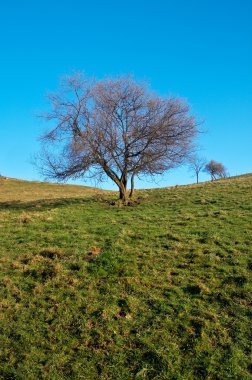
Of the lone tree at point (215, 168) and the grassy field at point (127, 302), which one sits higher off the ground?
the lone tree at point (215, 168)

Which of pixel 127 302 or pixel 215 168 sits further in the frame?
pixel 215 168

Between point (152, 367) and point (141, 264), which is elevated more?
point (141, 264)

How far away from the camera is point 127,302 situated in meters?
8.70

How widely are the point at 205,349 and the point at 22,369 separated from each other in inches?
150

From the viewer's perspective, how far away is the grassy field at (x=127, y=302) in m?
6.79

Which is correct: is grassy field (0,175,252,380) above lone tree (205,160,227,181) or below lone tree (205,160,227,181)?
below

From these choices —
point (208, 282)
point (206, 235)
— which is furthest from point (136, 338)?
point (206, 235)

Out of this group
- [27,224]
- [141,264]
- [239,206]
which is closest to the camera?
[141,264]

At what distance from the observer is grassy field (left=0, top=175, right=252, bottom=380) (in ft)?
22.3

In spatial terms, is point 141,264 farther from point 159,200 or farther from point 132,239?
point 159,200

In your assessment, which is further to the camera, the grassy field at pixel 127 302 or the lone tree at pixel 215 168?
the lone tree at pixel 215 168

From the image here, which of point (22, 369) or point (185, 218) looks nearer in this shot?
point (22, 369)

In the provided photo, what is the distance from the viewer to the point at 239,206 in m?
19.8

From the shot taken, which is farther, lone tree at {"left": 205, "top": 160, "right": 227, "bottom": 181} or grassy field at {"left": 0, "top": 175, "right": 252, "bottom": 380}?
lone tree at {"left": 205, "top": 160, "right": 227, "bottom": 181}
